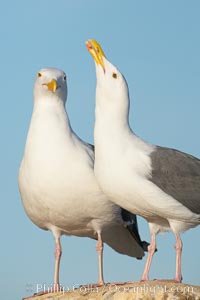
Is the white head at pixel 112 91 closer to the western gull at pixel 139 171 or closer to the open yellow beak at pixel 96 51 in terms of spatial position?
the western gull at pixel 139 171

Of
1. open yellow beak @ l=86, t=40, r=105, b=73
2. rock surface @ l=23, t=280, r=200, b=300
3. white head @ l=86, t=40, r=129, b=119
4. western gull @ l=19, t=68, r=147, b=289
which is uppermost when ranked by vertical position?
open yellow beak @ l=86, t=40, r=105, b=73

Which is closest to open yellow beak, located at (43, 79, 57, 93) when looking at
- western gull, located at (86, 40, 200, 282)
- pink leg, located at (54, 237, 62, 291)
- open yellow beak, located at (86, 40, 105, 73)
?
open yellow beak, located at (86, 40, 105, 73)

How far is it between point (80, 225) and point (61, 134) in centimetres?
188

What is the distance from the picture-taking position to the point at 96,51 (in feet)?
63.2

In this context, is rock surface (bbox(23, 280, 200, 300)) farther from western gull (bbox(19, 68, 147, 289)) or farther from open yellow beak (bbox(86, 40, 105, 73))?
open yellow beak (bbox(86, 40, 105, 73))

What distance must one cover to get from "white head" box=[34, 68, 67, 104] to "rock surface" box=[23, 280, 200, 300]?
439cm

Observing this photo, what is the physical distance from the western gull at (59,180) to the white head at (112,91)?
1.53m

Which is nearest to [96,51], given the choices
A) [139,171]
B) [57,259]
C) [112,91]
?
[112,91]

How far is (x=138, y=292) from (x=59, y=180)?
13.0ft

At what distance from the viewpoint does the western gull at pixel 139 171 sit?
17.7 meters

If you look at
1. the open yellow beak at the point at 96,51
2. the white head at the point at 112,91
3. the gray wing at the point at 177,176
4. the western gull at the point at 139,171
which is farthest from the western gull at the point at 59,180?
the gray wing at the point at 177,176

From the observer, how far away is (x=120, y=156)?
1791 cm

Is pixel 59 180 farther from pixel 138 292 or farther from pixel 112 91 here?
pixel 138 292

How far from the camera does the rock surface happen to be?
15984 mm
